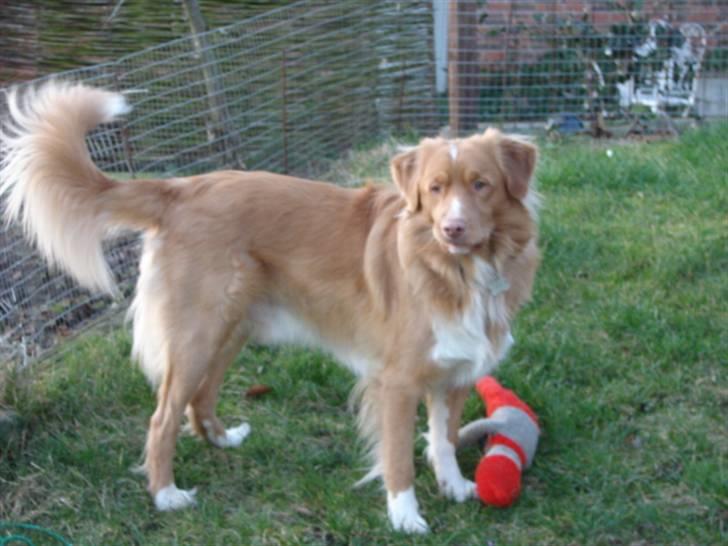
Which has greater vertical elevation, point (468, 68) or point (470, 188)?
point (470, 188)

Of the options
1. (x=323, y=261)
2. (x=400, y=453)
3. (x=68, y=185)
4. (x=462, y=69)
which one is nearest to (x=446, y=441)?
(x=400, y=453)

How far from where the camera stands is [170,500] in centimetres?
369

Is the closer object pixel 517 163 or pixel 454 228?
pixel 454 228

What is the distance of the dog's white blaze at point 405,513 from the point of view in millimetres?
3492

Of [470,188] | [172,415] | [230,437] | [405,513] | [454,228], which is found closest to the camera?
[454,228]

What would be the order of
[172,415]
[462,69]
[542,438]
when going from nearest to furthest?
[172,415], [542,438], [462,69]

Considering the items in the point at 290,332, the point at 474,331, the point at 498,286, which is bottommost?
the point at 290,332

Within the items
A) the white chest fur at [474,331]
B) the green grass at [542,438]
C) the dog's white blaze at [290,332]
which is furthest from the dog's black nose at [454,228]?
the green grass at [542,438]

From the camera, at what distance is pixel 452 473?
12.3 ft

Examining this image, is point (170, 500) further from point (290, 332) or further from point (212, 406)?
point (290, 332)

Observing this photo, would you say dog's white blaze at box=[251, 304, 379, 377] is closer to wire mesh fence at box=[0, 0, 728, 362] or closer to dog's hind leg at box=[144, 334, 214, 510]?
dog's hind leg at box=[144, 334, 214, 510]

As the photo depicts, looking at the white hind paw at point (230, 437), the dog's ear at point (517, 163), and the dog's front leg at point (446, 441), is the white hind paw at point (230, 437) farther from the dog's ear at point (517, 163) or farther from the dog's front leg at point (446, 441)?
the dog's ear at point (517, 163)

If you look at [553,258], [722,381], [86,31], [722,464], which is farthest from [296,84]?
[722,464]

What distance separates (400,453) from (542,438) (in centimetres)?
78
